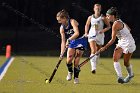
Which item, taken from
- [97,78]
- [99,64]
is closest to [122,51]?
[97,78]

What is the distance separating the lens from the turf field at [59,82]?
10.2 metres

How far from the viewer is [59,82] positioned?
11375 millimetres

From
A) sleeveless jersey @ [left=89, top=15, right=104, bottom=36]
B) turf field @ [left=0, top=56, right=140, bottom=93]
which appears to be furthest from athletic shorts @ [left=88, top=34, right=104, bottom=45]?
turf field @ [left=0, top=56, right=140, bottom=93]

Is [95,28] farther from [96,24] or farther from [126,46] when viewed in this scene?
[126,46]

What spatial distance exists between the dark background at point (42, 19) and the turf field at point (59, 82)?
4.69 meters

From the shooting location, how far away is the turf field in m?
10.2

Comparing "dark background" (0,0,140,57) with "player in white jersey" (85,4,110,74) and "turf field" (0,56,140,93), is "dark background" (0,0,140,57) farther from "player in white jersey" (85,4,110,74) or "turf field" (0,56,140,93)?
"player in white jersey" (85,4,110,74)

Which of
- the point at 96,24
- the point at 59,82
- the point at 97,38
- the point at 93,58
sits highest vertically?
the point at 96,24

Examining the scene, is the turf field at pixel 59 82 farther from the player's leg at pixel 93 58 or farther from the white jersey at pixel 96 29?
the white jersey at pixel 96 29

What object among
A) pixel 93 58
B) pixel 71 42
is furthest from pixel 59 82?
pixel 93 58

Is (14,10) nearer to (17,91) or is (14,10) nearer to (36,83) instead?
(36,83)

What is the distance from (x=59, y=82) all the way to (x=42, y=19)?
30.2ft

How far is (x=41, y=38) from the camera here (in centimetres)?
2036

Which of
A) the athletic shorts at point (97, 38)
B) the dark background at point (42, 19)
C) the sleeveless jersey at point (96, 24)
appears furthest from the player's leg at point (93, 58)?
the dark background at point (42, 19)
